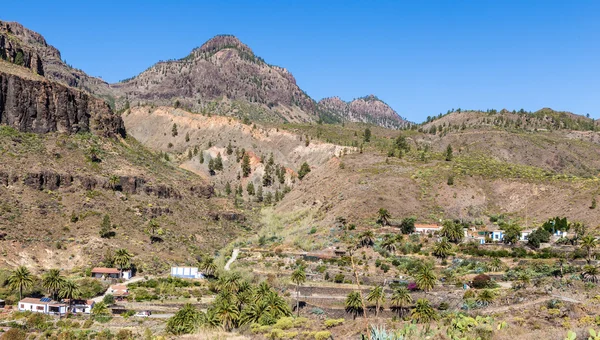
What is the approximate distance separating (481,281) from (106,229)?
50998mm

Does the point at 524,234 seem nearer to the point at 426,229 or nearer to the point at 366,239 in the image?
the point at 426,229

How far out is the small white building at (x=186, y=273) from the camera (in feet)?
254

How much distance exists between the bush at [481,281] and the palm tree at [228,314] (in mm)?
27719

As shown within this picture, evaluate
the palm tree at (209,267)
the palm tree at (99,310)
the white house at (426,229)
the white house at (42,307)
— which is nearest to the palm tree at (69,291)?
the white house at (42,307)

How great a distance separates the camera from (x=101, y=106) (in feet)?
392

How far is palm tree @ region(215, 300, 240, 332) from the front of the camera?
153ft

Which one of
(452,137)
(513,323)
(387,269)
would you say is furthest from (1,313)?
(452,137)

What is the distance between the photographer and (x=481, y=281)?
6262 cm

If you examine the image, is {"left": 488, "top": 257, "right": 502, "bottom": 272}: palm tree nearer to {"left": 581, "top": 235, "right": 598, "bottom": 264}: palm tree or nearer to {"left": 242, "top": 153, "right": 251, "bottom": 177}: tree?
{"left": 581, "top": 235, "right": 598, "bottom": 264}: palm tree

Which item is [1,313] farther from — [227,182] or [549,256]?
[227,182]

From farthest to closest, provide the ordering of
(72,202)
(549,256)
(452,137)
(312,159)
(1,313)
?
1. (452,137)
2. (312,159)
3. (72,202)
4. (549,256)
5. (1,313)

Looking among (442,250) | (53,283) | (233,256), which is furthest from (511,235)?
(53,283)

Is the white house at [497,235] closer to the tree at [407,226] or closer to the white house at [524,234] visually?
the white house at [524,234]

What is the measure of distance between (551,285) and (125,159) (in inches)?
3191
